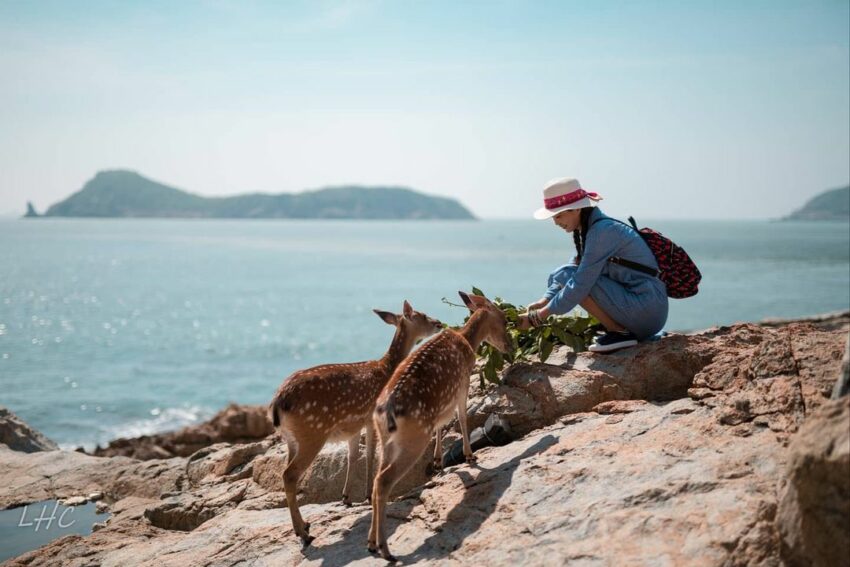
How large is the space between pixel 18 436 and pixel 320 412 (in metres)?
8.17

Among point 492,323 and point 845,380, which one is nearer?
point 845,380

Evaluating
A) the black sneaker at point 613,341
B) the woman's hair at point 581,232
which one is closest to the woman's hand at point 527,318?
the woman's hair at point 581,232

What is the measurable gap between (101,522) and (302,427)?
13.7ft

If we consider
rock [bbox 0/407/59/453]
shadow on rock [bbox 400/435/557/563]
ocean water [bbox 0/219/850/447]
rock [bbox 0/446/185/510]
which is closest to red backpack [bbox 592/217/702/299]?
shadow on rock [bbox 400/435/557/563]

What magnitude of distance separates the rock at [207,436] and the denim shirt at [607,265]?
1102 cm

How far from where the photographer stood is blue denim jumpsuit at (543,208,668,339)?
7883mm

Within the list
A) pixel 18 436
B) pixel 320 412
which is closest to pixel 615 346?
pixel 320 412

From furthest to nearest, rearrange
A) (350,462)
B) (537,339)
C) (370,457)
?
1. (537,339)
2. (350,462)
3. (370,457)

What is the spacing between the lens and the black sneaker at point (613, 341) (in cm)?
820

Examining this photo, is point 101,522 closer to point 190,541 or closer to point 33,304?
point 190,541

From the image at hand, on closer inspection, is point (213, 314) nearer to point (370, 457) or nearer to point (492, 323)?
point (492, 323)

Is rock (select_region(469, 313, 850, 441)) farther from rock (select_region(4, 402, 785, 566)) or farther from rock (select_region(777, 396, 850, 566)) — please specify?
rock (select_region(777, 396, 850, 566))

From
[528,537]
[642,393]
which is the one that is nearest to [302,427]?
[528,537]

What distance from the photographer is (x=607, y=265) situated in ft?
26.8
